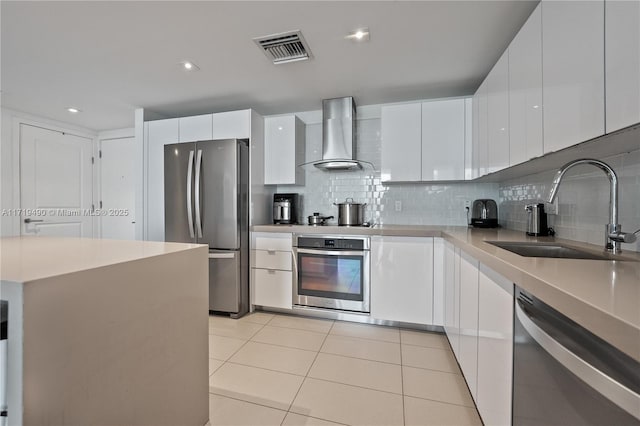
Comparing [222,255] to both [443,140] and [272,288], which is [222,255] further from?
[443,140]

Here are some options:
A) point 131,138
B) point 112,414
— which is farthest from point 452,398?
A: point 131,138

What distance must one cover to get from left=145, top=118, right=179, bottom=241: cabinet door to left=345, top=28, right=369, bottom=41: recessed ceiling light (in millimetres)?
2340

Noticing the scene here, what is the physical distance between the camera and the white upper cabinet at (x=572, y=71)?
949 millimetres

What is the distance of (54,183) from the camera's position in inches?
146

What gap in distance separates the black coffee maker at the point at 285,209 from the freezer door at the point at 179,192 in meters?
0.89

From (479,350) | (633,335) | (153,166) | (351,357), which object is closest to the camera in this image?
(633,335)

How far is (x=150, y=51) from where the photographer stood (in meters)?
2.07

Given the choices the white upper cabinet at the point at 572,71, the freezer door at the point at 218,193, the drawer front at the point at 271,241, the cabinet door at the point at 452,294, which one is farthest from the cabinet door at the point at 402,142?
the freezer door at the point at 218,193

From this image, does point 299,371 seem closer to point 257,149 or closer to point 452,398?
point 452,398

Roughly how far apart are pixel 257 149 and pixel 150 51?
48.5 inches

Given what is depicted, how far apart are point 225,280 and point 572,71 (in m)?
2.87

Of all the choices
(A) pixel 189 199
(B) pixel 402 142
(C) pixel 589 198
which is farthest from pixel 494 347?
(A) pixel 189 199

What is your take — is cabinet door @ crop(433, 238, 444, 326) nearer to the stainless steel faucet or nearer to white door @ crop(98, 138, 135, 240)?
the stainless steel faucet

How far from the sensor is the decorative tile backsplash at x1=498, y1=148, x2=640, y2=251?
1.19 metres
